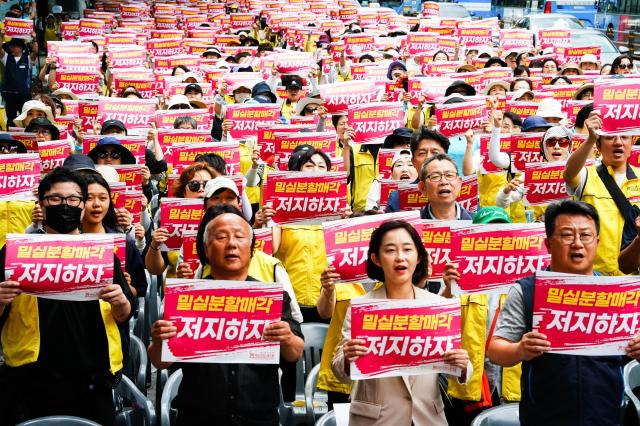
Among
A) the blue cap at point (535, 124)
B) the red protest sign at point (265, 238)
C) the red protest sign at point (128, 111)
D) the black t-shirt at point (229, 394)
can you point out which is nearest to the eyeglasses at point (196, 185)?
the red protest sign at point (265, 238)

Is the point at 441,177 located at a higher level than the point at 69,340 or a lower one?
higher

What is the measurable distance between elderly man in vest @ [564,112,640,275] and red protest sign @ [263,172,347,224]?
155cm

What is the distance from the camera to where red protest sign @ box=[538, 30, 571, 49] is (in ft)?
59.5

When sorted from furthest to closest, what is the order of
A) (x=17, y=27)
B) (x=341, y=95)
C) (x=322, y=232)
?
(x=17, y=27) → (x=341, y=95) → (x=322, y=232)

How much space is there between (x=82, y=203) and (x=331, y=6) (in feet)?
85.3

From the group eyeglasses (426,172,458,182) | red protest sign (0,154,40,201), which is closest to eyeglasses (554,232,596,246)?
eyeglasses (426,172,458,182)

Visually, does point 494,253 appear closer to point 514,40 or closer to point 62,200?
point 62,200

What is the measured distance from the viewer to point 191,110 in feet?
35.1

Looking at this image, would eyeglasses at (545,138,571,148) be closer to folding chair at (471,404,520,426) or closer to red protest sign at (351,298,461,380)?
folding chair at (471,404,520,426)

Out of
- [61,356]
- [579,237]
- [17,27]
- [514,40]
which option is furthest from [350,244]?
[514,40]

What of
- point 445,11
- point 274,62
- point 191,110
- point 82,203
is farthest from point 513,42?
point 82,203

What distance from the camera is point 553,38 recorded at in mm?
18234

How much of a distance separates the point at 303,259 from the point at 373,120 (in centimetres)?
295

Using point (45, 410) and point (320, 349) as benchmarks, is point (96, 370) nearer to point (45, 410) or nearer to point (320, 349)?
point (45, 410)
